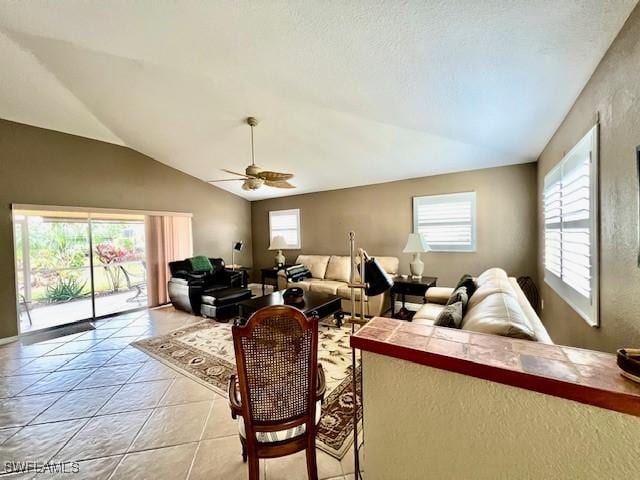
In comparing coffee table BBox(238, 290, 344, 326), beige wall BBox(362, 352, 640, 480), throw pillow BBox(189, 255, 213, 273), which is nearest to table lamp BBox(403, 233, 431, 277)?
coffee table BBox(238, 290, 344, 326)

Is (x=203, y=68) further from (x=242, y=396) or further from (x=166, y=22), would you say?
(x=242, y=396)

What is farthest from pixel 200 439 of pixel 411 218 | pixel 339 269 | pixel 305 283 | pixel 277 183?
Result: pixel 411 218

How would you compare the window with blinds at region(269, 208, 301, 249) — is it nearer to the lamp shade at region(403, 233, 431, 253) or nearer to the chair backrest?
the lamp shade at region(403, 233, 431, 253)

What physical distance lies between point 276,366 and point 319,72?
2.05 meters

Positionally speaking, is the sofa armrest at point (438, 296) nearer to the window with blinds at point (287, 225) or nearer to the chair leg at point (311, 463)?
the chair leg at point (311, 463)

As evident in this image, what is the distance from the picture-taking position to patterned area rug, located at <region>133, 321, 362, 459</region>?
185 cm

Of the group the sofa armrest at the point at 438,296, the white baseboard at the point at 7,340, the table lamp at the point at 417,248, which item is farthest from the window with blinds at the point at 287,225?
the white baseboard at the point at 7,340

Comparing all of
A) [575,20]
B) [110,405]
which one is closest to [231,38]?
[575,20]

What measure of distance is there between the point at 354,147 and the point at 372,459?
3.53m

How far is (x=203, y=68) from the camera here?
7.61 feet

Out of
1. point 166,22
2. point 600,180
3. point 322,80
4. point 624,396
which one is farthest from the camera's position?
point 322,80

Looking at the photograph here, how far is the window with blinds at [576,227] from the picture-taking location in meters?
1.69

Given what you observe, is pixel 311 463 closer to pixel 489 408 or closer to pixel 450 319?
pixel 489 408

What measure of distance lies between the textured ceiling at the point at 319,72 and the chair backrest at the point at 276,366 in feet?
5.40
